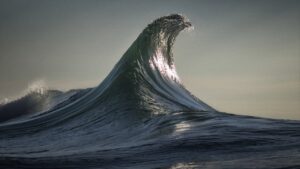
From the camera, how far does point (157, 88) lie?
77.4 feet

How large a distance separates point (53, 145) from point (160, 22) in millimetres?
14401

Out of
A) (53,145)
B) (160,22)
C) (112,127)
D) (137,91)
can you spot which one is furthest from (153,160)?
(160,22)

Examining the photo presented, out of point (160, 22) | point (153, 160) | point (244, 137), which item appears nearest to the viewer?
point (153, 160)

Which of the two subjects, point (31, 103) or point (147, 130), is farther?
point (31, 103)

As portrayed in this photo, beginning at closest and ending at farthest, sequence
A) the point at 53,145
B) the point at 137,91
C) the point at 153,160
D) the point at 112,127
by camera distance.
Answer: the point at 153,160 → the point at 53,145 → the point at 112,127 → the point at 137,91

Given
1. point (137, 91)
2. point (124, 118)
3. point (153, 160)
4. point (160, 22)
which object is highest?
point (160, 22)

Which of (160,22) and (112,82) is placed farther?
(160,22)

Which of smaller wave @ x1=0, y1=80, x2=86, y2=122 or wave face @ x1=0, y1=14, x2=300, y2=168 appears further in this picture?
smaller wave @ x1=0, y1=80, x2=86, y2=122

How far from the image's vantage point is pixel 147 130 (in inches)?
607

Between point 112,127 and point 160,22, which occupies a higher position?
point 160,22

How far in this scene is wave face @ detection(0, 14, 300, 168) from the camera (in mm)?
10023

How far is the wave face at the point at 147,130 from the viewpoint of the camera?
10.0 m

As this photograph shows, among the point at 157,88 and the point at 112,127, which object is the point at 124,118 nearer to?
the point at 112,127

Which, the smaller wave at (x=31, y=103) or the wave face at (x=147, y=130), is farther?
the smaller wave at (x=31, y=103)
